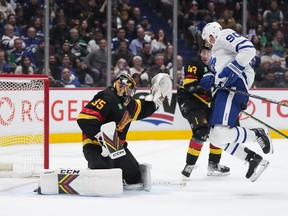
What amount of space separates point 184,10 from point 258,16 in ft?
3.49

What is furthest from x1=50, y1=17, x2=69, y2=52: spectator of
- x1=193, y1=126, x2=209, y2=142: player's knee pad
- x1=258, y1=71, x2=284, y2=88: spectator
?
x1=193, y1=126, x2=209, y2=142: player's knee pad

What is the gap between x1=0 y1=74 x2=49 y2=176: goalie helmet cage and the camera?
18.9ft

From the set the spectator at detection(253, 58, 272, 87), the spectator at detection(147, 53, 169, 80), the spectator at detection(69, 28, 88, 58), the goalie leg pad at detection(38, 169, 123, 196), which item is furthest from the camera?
the spectator at detection(253, 58, 272, 87)

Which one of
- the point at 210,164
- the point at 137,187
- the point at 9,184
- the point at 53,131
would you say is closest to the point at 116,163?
the point at 137,187

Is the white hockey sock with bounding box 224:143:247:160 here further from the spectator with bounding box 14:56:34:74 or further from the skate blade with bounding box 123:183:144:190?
the spectator with bounding box 14:56:34:74

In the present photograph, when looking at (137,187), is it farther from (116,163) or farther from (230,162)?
(230,162)

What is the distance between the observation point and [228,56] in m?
5.21

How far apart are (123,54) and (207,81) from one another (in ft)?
12.8

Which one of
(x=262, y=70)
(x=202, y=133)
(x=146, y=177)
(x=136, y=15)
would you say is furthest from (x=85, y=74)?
(x=146, y=177)

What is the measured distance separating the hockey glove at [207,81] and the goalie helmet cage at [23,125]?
1.19 meters

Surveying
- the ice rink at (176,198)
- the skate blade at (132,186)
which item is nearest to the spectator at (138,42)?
the ice rink at (176,198)

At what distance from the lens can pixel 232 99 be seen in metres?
5.09

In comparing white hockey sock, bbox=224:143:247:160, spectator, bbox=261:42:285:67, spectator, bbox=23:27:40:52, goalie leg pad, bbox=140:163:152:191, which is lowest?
goalie leg pad, bbox=140:163:152:191

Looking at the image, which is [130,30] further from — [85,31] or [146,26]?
[85,31]
